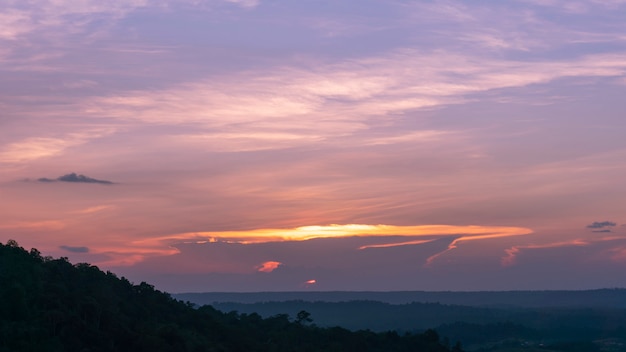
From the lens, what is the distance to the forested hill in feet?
355

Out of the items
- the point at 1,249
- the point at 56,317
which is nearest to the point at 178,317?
the point at 1,249

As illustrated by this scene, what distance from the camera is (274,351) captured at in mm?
143250

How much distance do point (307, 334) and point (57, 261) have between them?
48.1 meters

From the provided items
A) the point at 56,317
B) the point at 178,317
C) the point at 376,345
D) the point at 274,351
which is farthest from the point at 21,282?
the point at 376,345

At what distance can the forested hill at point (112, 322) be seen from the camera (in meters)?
108

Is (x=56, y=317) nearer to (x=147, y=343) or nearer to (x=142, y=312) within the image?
(x=147, y=343)

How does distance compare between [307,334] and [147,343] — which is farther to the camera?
[307,334]

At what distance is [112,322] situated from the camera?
115188mm

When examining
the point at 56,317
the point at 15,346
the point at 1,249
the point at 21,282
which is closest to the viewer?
the point at 15,346

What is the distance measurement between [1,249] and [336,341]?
58.8 m

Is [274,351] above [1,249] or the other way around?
the other way around

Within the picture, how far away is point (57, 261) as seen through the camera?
13950 cm

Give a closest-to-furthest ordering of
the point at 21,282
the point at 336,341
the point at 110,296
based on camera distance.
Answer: the point at 21,282 < the point at 110,296 < the point at 336,341

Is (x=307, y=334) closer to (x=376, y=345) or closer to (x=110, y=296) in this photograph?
(x=376, y=345)
